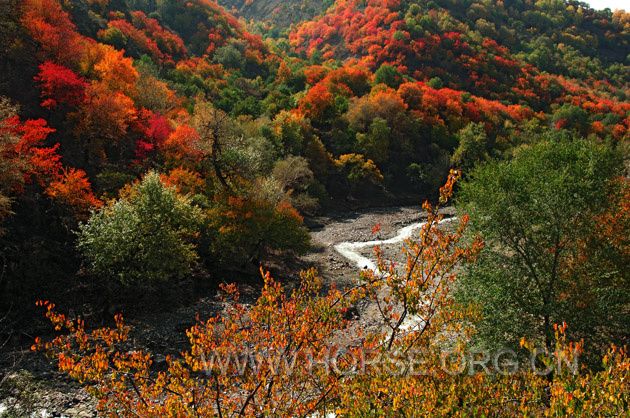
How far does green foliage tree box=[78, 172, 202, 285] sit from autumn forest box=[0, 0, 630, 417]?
16cm

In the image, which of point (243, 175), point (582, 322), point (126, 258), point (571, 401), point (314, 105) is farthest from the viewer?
point (314, 105)

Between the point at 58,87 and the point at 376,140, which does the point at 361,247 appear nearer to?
the point at 376,140

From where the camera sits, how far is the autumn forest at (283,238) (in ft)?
25.6

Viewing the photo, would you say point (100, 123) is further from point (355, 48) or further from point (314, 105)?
point (355, 48)

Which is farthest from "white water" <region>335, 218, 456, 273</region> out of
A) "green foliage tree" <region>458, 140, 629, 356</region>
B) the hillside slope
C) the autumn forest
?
the hillside slope

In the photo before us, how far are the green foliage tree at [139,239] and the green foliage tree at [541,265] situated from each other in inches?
771

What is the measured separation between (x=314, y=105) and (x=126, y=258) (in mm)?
53384

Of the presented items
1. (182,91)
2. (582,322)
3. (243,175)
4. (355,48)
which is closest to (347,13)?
(355,48)

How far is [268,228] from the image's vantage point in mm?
36625

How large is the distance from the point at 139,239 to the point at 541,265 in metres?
24.7

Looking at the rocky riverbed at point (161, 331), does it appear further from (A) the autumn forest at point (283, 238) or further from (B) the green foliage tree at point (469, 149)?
(B) the green foliage tree at point (469, 149)

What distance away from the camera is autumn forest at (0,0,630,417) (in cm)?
780

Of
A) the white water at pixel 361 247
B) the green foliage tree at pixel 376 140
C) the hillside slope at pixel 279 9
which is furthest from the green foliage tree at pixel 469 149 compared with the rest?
the hillside slope at pixel 279 9

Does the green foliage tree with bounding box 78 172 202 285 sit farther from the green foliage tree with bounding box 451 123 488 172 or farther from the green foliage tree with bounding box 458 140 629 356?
the green foliage tree with bounding box 451 123 488 172
